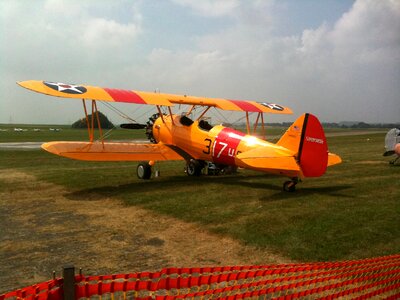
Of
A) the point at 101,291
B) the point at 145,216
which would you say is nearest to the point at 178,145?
the point at 145,216

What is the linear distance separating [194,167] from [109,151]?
3239 millimetres

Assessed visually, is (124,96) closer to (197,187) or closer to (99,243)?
(197,187)

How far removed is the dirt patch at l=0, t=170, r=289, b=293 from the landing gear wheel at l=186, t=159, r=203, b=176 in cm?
491

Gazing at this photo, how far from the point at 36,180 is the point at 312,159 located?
9416mm

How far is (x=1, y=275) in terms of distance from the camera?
4.84 meters

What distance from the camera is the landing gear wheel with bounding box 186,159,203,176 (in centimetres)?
1349

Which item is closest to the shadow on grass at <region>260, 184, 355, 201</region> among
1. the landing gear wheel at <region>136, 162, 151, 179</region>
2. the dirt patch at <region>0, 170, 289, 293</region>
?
the dirt patch at <region>0, 170, 289, 293</region>

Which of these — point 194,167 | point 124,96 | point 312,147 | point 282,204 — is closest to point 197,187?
point 194,167

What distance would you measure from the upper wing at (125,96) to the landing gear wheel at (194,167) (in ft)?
7.81

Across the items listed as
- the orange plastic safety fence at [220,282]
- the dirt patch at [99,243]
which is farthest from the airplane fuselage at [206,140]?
the orange plastic safety fence at [220,282]

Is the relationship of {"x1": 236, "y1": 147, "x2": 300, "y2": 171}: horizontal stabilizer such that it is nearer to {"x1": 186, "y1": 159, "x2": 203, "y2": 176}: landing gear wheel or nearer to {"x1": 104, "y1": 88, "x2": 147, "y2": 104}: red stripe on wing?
{"x1": 186, "y1": 159, "x2": 203, "y2": 176}: landing gear wheel

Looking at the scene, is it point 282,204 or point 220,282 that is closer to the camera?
point 220,282

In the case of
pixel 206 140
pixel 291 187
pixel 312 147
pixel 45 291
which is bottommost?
pixel 291 187

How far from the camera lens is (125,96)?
12.0 m
